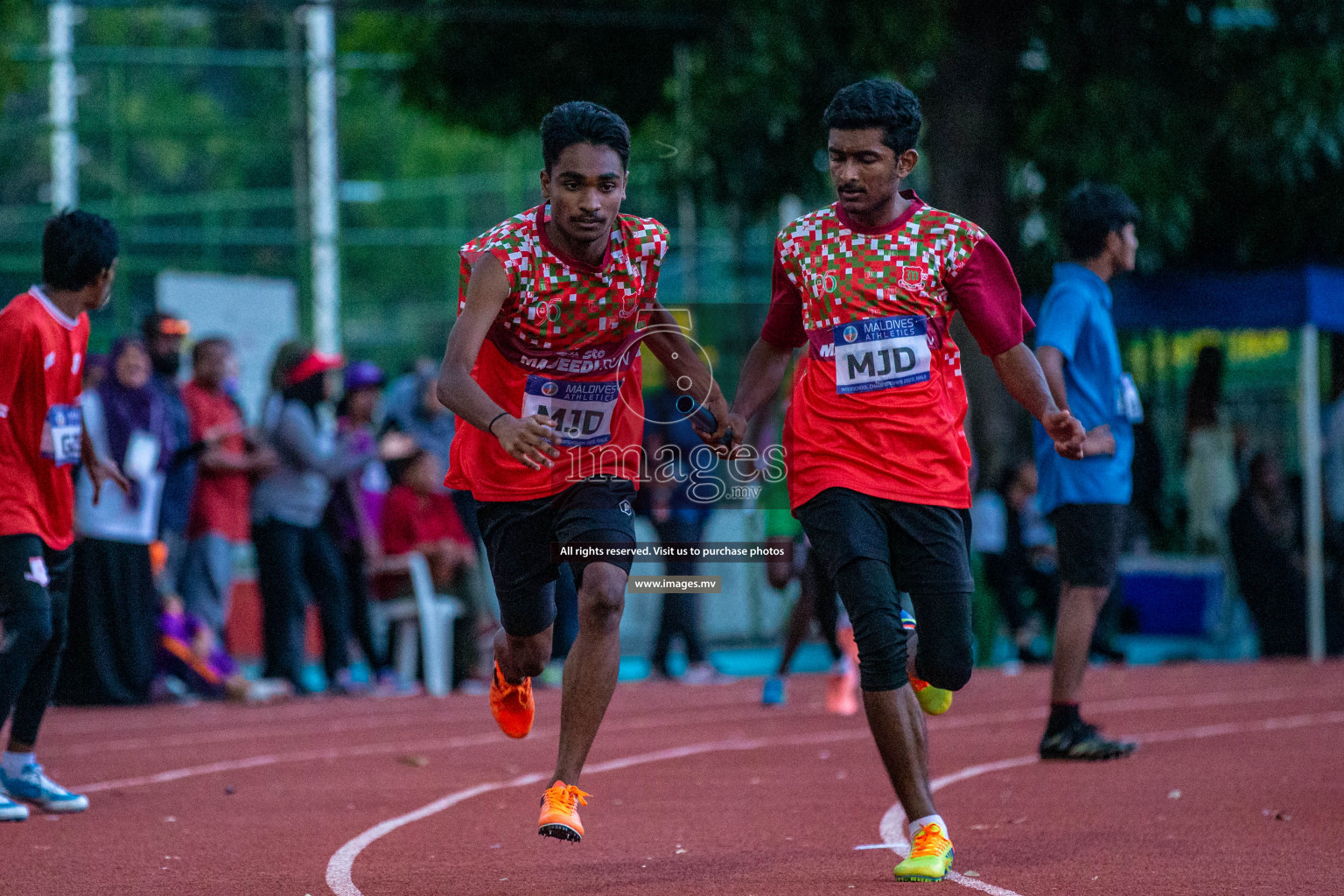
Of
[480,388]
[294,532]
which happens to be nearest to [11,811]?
[480,388]

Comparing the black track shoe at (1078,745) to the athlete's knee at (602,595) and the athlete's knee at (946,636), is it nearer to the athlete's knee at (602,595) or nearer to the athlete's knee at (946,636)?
the athlete's knee at (946,636)

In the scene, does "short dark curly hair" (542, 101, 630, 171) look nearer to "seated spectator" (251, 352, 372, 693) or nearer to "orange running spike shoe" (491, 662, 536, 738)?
"orange running spike shoe" (491, 662, 536, 738)

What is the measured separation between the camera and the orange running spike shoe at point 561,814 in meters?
5.35

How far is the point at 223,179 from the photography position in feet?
151

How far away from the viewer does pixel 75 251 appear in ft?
23.7

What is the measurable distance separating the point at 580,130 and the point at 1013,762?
418cm

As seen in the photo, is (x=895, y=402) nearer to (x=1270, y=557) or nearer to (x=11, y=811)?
(x=11, y=811)

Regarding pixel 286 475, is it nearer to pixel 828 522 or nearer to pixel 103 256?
pixel 103 256

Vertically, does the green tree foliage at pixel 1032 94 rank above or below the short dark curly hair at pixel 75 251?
above

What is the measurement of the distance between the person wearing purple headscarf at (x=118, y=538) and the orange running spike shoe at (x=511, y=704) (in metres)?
5.78

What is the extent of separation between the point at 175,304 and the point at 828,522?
11340 mm

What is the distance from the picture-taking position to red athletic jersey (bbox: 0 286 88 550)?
7.07 metres

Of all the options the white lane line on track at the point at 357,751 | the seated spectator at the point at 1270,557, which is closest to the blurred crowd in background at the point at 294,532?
the white lane line on track at the point at 357,751

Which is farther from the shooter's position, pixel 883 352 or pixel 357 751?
pixel 357 751
